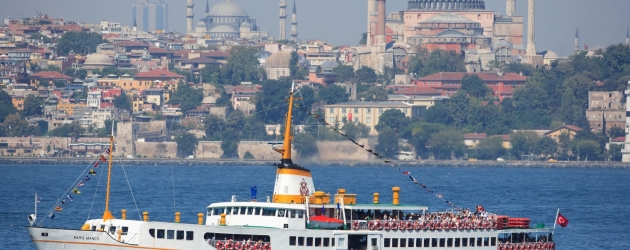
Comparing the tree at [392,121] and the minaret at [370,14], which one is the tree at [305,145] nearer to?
the tree at [392,121]

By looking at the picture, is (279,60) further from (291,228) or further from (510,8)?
(291,228)

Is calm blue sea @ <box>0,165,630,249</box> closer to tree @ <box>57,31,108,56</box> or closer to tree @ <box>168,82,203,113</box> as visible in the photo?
tree @ <box>168,82,203,113</box>

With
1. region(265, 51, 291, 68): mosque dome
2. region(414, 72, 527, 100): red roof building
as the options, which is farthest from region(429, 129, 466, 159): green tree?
region(265, 51, 291, 68): mosque dome

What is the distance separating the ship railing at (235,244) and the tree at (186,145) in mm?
94233

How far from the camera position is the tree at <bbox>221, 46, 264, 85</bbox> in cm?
17075

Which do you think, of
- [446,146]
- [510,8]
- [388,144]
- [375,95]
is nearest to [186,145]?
[388,144]

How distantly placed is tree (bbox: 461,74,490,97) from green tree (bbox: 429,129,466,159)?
2553cm

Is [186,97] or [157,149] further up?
[186,97]

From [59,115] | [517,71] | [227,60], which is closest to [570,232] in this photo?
[59,115]

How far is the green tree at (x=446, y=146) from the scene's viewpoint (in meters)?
126

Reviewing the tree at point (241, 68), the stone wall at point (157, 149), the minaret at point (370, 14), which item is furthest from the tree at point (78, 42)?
the stone wall at point (157, 149)

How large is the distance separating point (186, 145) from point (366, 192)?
191ft

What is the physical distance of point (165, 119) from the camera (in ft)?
462

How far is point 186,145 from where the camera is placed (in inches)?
5074
